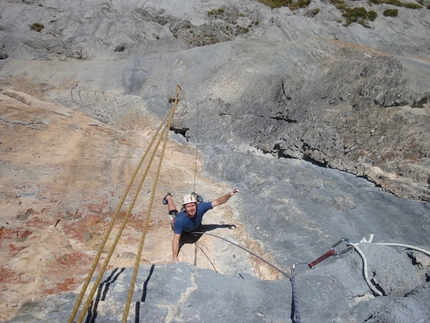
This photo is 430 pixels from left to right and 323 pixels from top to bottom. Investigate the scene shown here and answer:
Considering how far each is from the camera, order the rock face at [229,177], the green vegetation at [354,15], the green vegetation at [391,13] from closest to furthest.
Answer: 1. the rock face at [229,177]
2. the green vegetation at [354,15]
3. the green vegetation at [391,13]

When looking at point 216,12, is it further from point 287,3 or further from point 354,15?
point 354,15

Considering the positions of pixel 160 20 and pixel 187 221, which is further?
pixel 160 20

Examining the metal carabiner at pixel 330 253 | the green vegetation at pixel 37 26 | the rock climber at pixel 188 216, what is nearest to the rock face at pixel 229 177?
the metal carabiner at pixel 330 253

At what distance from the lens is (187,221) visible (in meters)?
5.96

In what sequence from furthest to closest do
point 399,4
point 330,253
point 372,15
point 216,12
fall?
1. point 216,12
2. point 399,4
3. point 372,15
4. point 330,253

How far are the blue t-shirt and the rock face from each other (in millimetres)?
551

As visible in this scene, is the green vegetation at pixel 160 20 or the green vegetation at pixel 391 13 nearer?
the green vegetation at pixel 160 20

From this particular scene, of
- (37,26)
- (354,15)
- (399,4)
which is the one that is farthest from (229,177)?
(399,4)

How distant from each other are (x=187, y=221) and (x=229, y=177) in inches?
120

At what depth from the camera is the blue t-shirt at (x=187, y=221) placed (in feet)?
19.5

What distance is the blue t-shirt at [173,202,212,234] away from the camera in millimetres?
5930

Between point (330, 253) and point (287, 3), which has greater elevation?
point (287, 3)

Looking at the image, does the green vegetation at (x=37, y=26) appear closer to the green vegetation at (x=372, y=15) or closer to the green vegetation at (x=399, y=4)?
the green vegetation at (x=372, y=15)

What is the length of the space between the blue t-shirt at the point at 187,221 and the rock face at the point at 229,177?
1.81 ft
